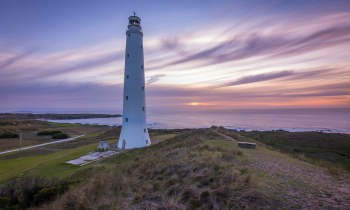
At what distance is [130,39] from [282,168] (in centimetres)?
1870

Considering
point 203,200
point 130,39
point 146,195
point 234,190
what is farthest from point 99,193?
point 130,39

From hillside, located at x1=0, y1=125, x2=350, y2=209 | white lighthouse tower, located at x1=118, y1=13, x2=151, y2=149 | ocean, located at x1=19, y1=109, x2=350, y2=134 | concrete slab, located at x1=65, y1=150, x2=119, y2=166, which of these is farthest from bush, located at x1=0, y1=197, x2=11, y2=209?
ocean, located at x1=19, y1=109, x2=350, y2=134

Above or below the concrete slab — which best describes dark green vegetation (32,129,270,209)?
above

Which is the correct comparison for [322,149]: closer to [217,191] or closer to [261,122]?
[217,191]

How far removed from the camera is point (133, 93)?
18.4m

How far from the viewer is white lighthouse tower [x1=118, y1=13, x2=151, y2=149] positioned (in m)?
18.4

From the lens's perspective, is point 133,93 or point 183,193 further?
point 133,93

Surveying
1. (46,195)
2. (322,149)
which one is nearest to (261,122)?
(322,149)

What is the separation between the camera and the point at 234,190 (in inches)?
163

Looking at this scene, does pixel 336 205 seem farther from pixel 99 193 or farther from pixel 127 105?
pixel 127 105

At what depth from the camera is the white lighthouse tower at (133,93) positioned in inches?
723

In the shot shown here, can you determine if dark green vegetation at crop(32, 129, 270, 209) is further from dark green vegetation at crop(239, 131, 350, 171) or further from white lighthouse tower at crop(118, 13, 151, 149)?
dark green vegetation at crop(239, 131, 350, 171)

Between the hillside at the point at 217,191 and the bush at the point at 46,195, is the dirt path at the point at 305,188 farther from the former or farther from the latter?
the bush at the point at 46,195

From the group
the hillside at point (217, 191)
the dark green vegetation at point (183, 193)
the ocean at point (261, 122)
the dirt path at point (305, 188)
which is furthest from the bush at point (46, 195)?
the ocean at point (261, 122)
